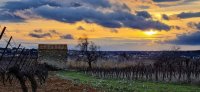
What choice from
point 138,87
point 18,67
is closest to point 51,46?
point 138,87

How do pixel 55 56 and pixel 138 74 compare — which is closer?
pixel 138 74

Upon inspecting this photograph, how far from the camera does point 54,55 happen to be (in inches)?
3666

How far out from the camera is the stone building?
300ft

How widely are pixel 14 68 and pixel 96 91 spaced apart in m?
6.70

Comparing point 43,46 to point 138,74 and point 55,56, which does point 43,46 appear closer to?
point 55,56

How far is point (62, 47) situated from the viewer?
318ft

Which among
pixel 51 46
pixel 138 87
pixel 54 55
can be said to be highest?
pixel 51 46

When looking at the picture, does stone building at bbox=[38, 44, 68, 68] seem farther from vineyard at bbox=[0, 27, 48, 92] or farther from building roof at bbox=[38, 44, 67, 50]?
vineyard at bbox=[0, 27, 48, 92]

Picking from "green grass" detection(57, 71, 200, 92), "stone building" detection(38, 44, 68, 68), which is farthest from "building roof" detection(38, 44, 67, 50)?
"green grass" detection(57, 71, 200, 92)

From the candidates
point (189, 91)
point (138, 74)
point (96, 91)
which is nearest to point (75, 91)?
point (96, 91)

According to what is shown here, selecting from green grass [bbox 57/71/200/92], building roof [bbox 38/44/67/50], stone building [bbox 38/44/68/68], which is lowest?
green grass [bbox 57/71/200/92]

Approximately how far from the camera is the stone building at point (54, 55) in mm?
91312

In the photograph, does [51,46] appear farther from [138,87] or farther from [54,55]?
[138,87]

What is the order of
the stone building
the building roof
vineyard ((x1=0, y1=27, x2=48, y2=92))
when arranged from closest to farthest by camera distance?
vineyard ((x1=0, y1=27, x2=48, y2=92))
the stone building
the building roof
